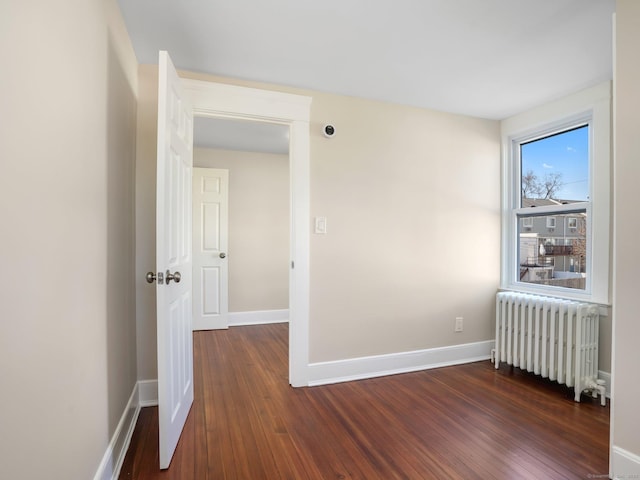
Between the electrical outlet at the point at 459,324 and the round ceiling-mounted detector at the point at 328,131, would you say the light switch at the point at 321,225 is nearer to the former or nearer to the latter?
the round ceiling-mounted detector at the point at 328,131

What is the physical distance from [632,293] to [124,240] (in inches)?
107

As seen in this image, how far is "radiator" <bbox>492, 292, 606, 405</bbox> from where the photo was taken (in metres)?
2.49

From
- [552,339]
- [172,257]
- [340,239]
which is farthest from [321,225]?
[552,339]

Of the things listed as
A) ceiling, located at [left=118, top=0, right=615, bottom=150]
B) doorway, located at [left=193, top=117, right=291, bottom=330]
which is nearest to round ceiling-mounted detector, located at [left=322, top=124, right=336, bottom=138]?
ceiling, located at [left=118, top=0, right=615, bottom=150]

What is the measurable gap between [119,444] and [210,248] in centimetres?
287

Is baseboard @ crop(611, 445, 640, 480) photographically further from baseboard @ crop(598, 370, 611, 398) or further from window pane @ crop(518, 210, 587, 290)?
window pane @ crop(518, 210, 587, 290)

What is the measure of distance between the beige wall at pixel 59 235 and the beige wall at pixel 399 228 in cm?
91

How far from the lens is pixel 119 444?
1.75m

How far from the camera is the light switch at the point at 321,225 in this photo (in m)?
2.74

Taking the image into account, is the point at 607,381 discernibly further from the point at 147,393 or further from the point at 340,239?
the point at 147,393

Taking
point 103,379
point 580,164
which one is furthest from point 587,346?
point 103,379

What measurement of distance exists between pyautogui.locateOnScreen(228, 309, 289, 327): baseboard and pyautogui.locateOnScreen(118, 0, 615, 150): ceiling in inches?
123

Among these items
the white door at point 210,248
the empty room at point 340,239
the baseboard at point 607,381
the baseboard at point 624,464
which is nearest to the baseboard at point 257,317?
the white door at point 210,248

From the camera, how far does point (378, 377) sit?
289 cm
